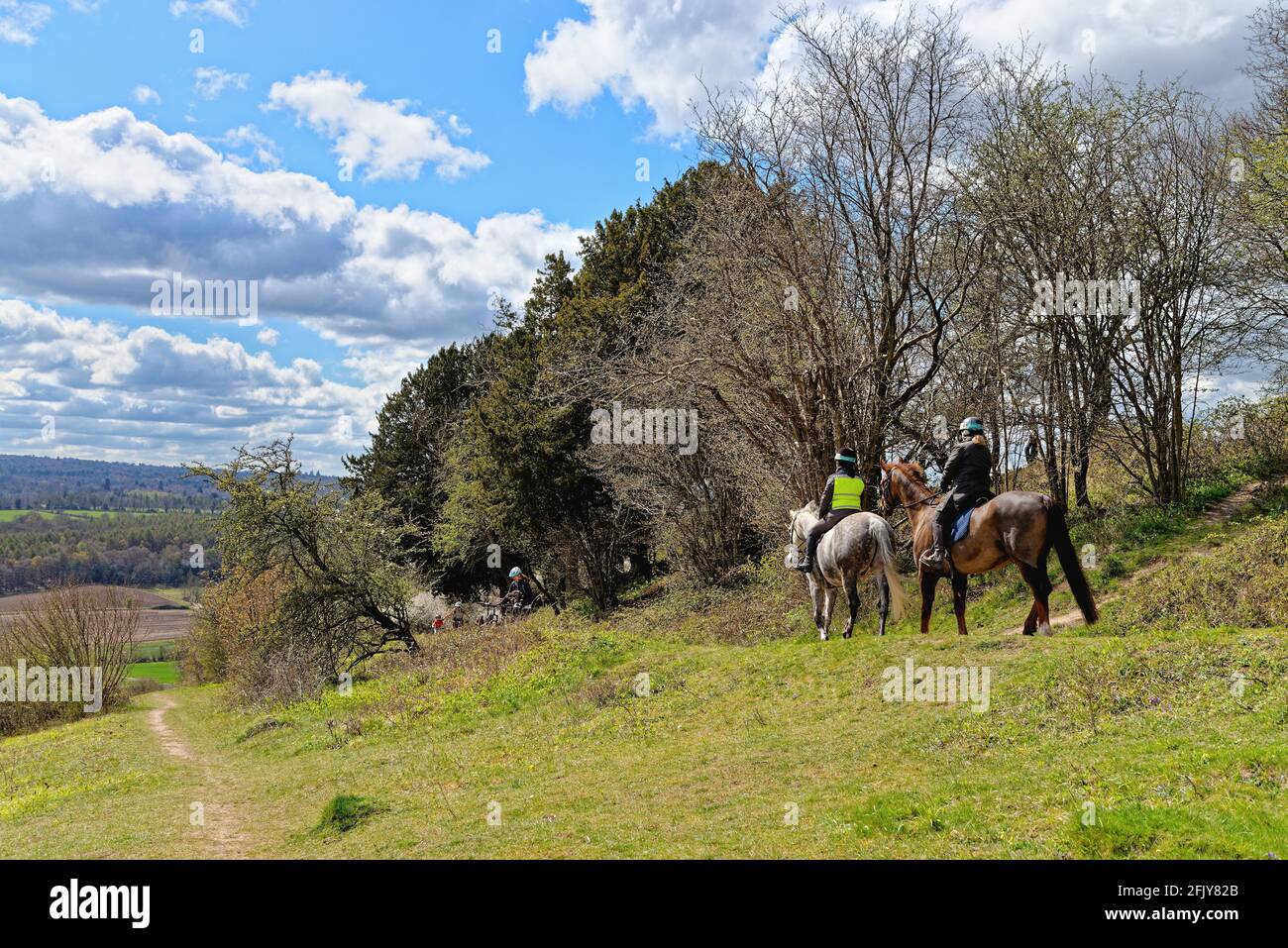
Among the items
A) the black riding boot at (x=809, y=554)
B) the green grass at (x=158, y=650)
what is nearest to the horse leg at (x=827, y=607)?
the black riding boot at (x=809, y=554)

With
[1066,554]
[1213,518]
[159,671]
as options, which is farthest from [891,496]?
[159,671]

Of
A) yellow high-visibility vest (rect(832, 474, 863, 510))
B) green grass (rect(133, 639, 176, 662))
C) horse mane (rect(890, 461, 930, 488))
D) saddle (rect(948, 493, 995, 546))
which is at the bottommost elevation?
green grass (rect(133, 639, 176, 662))

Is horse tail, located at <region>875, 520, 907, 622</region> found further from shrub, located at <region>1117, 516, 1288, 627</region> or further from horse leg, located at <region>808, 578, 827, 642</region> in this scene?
shrub, located at <region>1117, 516, 1288, 627</region>

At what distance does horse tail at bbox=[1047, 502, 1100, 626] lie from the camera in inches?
546

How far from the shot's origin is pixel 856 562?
16.5 meters

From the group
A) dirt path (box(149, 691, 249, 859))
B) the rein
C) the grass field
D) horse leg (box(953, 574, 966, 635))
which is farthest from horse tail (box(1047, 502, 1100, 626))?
dirt path (box(149, 691, 249, 859))

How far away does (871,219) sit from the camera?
22719 mm

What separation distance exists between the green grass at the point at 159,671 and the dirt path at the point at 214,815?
5565 cm

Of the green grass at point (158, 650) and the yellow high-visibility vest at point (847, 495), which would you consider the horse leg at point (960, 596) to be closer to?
the yellow high-visibility vest at point (847, 495)

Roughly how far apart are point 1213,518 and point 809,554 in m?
10.0

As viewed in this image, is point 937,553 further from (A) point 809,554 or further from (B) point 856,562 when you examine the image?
(A) point 809,554

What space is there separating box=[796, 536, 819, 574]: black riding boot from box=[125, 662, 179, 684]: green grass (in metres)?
69.4
